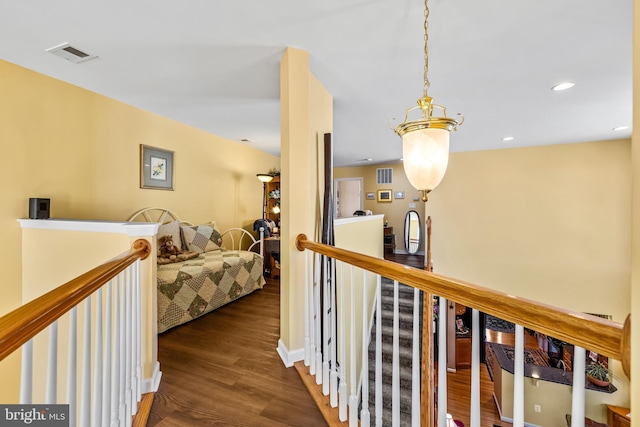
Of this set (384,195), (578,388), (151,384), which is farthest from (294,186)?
(384,195)

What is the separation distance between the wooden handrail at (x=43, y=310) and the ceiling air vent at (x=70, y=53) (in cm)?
200

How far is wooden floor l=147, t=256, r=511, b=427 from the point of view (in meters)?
1.50

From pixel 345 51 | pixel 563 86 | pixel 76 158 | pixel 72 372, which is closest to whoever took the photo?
pixel 72 372

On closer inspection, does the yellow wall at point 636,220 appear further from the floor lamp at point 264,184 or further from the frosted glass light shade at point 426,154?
the floor lamp at point 264,184

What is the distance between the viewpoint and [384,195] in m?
7.94

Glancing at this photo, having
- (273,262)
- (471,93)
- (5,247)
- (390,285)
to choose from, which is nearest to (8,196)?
(5,247)

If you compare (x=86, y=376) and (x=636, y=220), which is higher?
(x=636, y=220)

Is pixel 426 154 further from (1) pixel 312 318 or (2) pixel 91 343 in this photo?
(2) pixel 91 343

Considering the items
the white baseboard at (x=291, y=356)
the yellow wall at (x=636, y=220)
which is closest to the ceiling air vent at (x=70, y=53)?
the white baseboard at (x=291, y=356)

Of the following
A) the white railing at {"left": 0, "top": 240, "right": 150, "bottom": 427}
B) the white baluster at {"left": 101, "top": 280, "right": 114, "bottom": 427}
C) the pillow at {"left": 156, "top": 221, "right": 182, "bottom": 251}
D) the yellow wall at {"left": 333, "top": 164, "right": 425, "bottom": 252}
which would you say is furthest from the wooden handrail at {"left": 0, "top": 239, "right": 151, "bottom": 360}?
the yellow wall at {"left": 333, "top": 164, "right": 425, "bottom": 252}

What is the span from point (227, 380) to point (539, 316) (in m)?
1.85

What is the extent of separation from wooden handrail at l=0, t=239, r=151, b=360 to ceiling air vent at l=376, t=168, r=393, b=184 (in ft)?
24.3

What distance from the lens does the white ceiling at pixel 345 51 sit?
166cm

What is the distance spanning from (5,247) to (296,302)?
265cm
